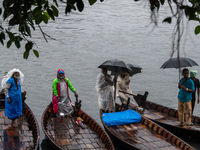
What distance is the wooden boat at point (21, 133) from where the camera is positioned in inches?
276

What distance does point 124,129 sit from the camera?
8.44 meters

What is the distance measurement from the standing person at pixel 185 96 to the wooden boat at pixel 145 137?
2.84 ft

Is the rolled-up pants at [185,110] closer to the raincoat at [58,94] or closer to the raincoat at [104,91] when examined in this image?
the raincoat at [104,91]

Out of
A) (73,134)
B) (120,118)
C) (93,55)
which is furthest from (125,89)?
(93,55)

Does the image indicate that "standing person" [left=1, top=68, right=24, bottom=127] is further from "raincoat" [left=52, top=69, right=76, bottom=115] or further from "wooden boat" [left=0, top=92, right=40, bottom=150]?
"raincoat" [left=52, top=69, right=76, bottom=115]

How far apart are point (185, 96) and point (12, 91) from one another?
14.9 feet

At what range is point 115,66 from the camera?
8.64 meters

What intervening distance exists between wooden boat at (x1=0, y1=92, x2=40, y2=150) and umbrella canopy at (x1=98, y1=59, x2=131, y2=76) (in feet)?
8.20

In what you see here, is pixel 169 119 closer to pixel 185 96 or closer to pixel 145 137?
pixel 185 96

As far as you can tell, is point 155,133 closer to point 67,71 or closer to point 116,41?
point 67,71

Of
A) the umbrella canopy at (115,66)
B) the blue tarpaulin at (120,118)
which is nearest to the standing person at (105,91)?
the umbrella canopy at (115,66)

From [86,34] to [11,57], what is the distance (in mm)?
7661

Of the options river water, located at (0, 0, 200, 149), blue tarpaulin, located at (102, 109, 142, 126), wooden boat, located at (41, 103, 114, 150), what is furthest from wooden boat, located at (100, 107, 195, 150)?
river water, located at (0, 0, 200, 149)

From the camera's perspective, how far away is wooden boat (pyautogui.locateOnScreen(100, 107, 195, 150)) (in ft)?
24.3
